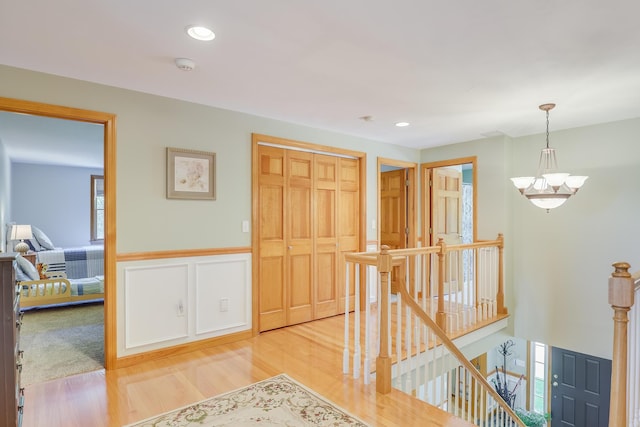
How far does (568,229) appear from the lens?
4379 millimetres

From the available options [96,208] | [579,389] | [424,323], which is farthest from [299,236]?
[96,208]

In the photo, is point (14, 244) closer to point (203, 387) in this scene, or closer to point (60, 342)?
point (60, 342)

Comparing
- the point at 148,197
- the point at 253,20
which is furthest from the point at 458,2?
the point at 148,197

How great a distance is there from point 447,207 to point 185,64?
466 cm

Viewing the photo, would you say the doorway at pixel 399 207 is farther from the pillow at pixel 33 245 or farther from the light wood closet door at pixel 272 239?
the pillow at pixel 33 245

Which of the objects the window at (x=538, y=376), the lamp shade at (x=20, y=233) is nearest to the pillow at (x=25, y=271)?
the lamp shade at (x=20, y=233)

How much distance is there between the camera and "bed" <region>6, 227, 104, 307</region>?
4891 mm

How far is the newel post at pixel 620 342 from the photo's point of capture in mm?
1584

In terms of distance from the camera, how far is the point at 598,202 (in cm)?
417

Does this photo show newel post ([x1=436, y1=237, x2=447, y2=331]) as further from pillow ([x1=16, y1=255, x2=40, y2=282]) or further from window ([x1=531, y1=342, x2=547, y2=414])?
pillow ([x1=16, y1=255, x2=40, y2=282])

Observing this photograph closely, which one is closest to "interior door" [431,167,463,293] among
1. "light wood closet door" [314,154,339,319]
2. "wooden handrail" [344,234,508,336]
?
"wooden handrail" [344,234,508,336]

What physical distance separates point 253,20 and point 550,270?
4536 millimetres

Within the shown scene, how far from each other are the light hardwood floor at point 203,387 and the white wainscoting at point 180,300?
7.8 inches

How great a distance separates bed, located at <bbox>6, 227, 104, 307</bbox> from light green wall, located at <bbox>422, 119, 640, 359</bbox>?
580cm
